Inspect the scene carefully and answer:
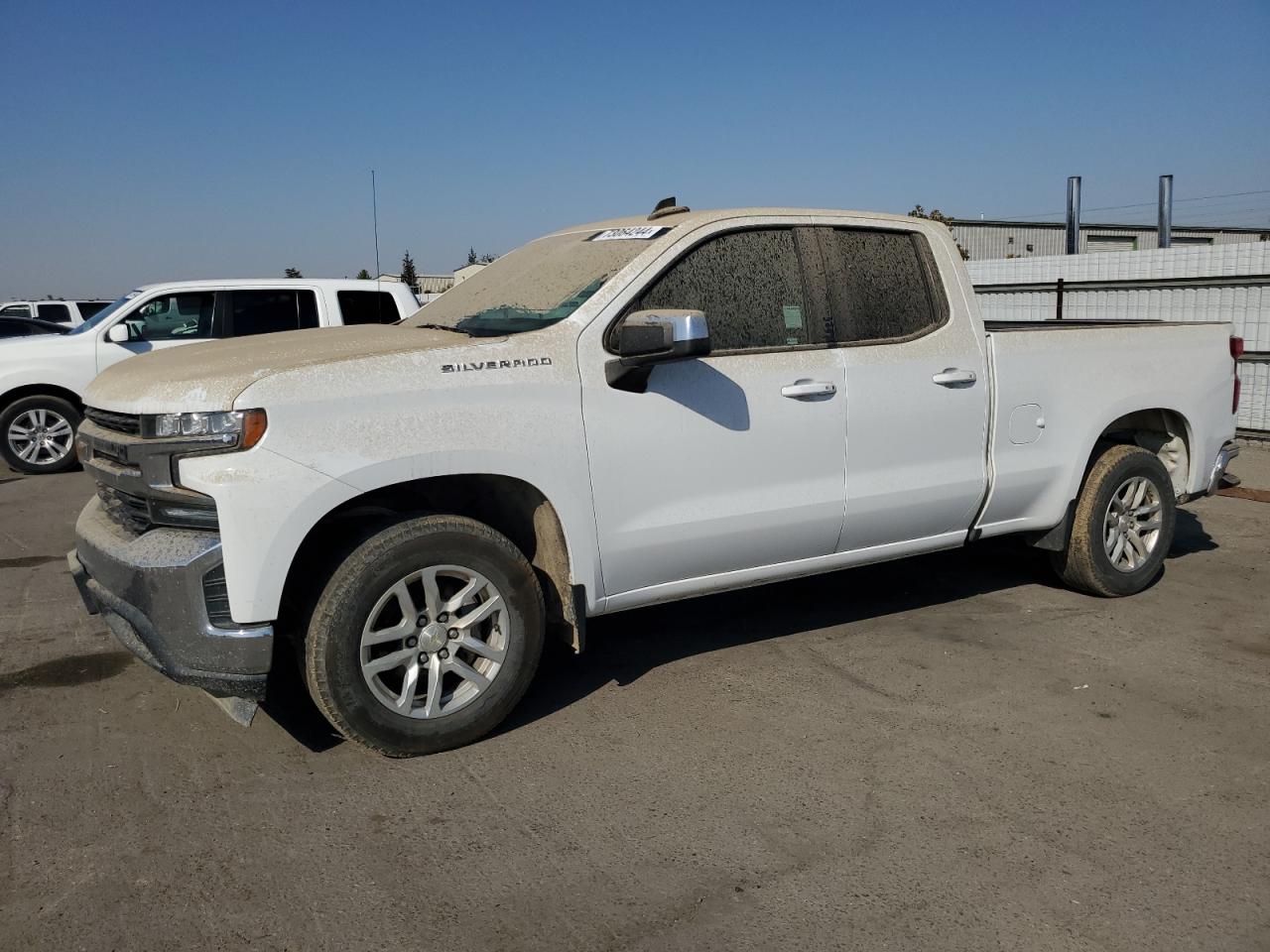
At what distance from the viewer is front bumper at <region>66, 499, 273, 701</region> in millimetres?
3551

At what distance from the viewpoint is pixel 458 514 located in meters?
4.26

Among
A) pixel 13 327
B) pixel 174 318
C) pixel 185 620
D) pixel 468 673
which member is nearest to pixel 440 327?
pixel 468 673

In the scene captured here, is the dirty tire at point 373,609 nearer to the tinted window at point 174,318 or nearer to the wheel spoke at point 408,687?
the wheel spoke at point 408,687

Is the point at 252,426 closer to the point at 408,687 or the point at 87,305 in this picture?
the point at 408,687

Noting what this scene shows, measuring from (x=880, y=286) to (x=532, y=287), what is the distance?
62.2 inches

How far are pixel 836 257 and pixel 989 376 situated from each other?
94 cm

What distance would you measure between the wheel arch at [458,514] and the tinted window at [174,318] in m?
7.24

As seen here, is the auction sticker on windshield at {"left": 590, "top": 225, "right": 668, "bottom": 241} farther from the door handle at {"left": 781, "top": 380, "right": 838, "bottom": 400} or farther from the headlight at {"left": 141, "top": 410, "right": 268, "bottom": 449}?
the headlight at {"left": 141, "top": 410, "right": 268, "bottom": 449}

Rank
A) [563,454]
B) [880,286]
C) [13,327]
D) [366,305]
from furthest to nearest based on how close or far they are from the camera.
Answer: [13,327] → [366,305] → [880,286] → [563,454]

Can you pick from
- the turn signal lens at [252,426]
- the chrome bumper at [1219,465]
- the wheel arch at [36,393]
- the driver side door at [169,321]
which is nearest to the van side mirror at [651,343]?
the turn signal lens at [252,426]

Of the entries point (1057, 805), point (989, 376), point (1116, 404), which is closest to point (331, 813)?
point (1057, 805)

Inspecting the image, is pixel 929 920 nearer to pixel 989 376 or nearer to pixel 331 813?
pixel 331 813

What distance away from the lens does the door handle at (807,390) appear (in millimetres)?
4547

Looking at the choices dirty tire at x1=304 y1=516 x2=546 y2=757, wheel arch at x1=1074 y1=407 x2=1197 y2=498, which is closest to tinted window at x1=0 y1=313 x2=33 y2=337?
dirty tire at x1=304 y1=516 x2=546 y2=757
